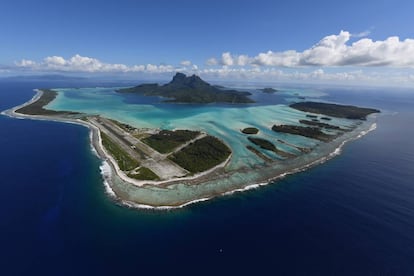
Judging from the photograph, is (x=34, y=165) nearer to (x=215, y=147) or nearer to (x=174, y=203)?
(x=174, y=203)

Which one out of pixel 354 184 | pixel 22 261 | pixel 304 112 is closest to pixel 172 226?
pixel 22 261

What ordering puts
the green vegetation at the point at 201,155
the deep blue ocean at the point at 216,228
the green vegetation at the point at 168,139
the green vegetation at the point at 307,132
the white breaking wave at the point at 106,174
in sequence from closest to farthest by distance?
the deep blue ocean at the point at 216,228
the white breaking wave at the point at 106,174
the green vegetation at the point at 201,155
the green vegetation at the point at 168,139
the green vegetation at the point at 307,132

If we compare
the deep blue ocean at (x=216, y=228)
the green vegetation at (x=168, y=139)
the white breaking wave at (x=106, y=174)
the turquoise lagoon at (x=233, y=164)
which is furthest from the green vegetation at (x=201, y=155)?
the white breaking wave at (x=106, y=174)

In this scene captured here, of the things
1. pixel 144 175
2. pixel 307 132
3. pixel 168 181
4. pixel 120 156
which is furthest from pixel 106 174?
pixel 307 132

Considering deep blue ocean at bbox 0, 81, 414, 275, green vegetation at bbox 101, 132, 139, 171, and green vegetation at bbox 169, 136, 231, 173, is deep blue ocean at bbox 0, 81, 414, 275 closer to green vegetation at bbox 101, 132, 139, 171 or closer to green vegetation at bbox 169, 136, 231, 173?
green vegetation at bbox 101, 132, 139, 171

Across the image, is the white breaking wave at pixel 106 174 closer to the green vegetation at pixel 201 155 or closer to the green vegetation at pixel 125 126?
the green vegetation at pixel 201 155
